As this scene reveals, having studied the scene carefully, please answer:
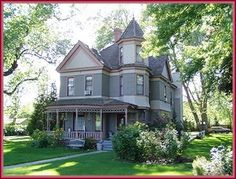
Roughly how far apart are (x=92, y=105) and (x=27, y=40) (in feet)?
41.3

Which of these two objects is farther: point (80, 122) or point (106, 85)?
point (80, 122)

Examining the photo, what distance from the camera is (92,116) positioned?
29953 millimetres

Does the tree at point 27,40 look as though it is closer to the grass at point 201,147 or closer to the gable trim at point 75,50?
the gable trim at point 75,50

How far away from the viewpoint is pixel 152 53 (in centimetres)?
1848

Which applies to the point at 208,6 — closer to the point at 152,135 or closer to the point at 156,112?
the point at 152,135

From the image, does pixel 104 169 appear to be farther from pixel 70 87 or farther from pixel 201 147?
pixel 70 87

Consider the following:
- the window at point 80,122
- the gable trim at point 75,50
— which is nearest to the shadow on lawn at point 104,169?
the window at point 80,122

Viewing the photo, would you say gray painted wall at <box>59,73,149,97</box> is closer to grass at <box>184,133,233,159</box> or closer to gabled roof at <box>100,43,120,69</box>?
gabled roof at <box>100,43,120,69</box>

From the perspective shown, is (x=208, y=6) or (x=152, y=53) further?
(x=152, y=53)

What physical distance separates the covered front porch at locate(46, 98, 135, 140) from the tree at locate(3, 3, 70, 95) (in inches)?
273

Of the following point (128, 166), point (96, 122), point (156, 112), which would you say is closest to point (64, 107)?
point (96, 122)

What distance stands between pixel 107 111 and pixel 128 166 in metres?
12.7

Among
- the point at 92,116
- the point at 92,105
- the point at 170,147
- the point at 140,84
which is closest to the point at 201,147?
the point at 140,84

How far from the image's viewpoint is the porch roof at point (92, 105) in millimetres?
27425
